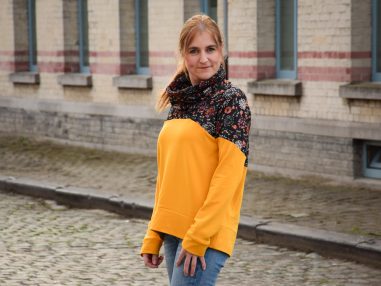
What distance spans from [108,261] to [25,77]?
11.4m

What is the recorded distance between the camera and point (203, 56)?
4656 millimetres

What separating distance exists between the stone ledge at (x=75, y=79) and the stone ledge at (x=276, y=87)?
181 inches

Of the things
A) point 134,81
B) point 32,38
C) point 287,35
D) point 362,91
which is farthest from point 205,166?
point 32,38

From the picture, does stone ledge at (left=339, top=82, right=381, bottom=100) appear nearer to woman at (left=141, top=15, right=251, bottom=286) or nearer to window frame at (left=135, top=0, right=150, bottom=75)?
window frame at (left=135, top=0, right=150, bottom=75)

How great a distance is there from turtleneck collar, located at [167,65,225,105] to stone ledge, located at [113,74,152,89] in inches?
485

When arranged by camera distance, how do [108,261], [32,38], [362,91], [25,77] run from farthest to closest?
[32,38], [25,77], [362,91], [108,261]

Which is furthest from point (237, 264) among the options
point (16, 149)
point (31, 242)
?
point (16, 149)

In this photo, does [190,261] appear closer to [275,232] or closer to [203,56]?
[203,56]

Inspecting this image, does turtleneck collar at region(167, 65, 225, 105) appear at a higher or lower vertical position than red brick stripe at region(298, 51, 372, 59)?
lower

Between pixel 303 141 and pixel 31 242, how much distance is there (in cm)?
475

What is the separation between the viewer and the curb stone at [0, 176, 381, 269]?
361 inches

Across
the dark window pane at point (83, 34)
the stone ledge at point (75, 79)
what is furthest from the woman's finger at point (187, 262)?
the dark window pane at point (83, 34)

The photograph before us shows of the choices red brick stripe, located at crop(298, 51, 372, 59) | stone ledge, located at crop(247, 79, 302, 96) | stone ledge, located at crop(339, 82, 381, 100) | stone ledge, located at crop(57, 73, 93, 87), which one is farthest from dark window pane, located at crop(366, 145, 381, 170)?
stone ledge, located at crop(57, 73, 93, 87)

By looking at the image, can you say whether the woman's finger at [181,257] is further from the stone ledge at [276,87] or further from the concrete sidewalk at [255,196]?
the stone ledge at [276,87]
